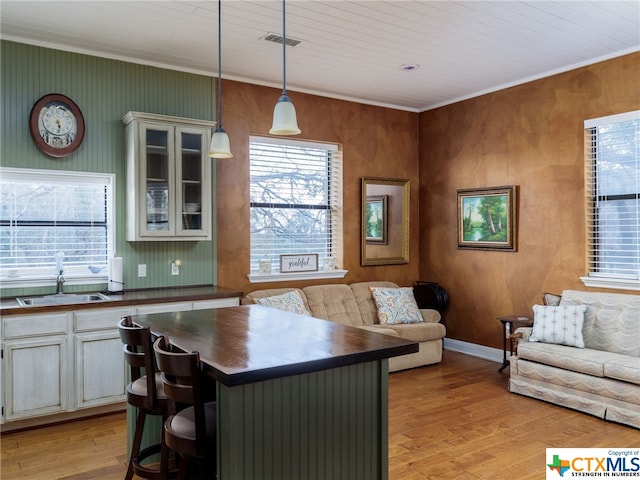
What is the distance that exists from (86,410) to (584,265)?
445cm

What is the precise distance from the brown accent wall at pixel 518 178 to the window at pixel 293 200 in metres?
1.30

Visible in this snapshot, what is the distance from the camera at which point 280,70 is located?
4.76m

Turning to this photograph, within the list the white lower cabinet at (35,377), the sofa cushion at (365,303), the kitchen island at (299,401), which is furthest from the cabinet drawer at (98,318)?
the sofa cushion at (365,303)

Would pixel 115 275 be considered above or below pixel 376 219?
below

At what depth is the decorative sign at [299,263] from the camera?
533cm

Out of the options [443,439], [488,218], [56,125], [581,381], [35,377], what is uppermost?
[56,125]

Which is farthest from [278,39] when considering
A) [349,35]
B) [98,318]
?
[98,318]

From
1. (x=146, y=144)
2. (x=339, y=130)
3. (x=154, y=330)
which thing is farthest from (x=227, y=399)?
(x=339, y=130)

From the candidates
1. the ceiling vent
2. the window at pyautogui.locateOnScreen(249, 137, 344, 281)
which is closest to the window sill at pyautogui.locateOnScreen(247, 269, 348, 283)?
the window at pyautogui.locateOnScreen(249, 137, 344, 281)

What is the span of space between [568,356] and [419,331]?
1.54 metres

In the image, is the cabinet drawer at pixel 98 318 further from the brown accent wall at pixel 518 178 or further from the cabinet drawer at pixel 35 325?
the brown accent wall at pixel 518 178

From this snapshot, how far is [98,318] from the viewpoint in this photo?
150 inches

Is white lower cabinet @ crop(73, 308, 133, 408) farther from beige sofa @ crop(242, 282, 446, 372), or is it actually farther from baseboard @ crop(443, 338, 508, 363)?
baseboard @ crop(443, 338, 508, 363)

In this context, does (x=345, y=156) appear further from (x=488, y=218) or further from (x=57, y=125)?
(x=57, y=125)
